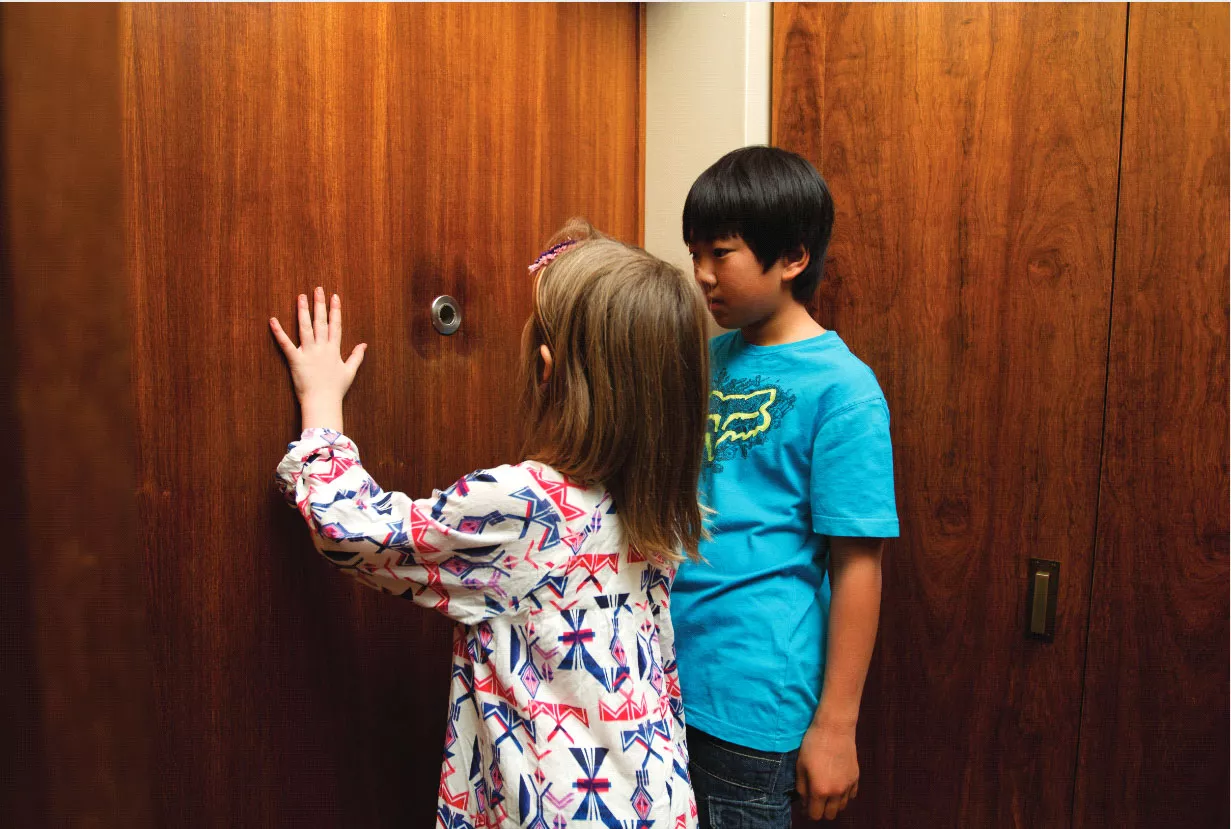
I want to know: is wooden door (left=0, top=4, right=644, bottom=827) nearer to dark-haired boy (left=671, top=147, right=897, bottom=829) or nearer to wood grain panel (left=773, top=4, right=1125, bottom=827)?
dark-haired boy (left=671, top=147, right=897, bottom=829)

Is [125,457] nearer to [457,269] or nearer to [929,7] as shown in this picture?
[457,269]

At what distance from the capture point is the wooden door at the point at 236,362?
67 cm

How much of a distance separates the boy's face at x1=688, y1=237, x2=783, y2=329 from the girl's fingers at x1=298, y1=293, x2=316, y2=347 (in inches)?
17.1

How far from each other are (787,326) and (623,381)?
0.30 m

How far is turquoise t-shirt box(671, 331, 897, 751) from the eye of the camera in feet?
2.78

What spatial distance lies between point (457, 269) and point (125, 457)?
418mm

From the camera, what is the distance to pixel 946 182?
1047 millimetres

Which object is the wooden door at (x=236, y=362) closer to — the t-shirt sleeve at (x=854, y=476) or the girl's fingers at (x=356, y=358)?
the girl's fingers at (x=356, y=358)

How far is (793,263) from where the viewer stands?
92 centimetres

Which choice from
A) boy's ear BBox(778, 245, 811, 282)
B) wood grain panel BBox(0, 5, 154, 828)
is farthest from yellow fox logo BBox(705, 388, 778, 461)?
wood grain panel BBox(0, 5, 154, 828)

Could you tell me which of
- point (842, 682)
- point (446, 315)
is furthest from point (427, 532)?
point (842, 682)

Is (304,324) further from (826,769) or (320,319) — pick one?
(826,769)

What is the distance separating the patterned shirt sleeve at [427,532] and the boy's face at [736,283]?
1.17ft

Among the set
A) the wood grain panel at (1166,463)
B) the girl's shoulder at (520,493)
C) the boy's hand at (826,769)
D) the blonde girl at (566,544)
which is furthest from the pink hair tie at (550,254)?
the wood grain panel at (1166,463)
